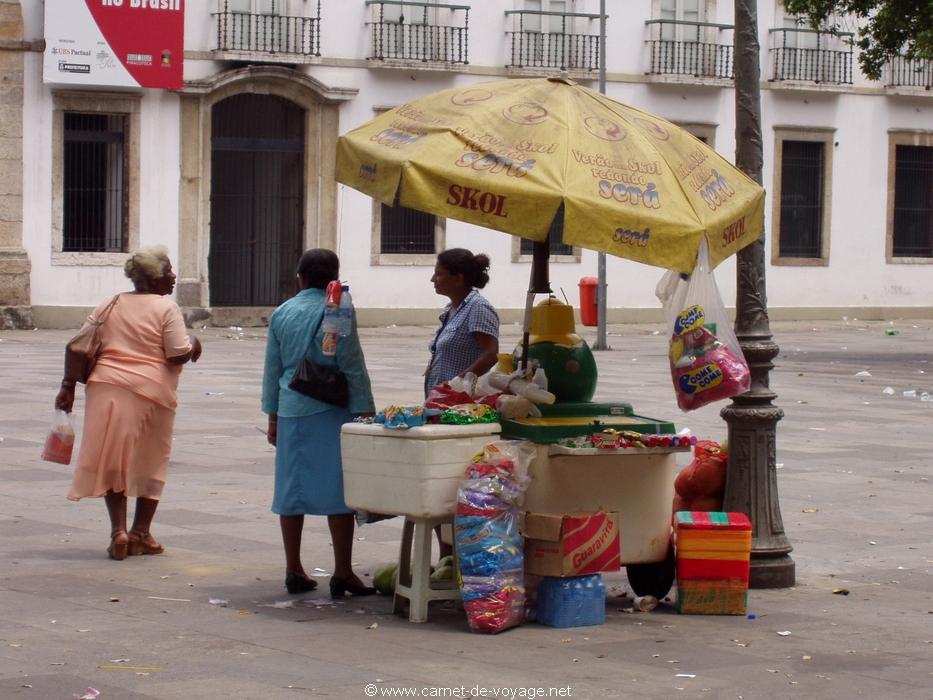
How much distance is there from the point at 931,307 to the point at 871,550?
2878 cm

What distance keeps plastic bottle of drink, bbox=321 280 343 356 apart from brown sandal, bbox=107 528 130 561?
1.70 meters

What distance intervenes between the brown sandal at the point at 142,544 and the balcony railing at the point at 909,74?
96.3 ft

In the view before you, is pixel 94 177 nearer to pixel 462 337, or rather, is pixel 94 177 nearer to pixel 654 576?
pixel 462 337

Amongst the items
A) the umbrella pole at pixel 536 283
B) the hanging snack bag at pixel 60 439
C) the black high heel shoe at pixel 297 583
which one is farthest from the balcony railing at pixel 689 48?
the black high heel shoe at pixel 297 583

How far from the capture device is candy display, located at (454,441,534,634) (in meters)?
7.30

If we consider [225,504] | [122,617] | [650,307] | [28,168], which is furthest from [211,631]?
[650,307]

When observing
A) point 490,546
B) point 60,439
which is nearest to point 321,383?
point 490,546

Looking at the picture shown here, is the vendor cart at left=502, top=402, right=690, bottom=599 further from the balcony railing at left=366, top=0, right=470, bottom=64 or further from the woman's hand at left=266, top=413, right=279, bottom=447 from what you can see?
the balcony railing at left=366, top=0, right=470, bottom=64

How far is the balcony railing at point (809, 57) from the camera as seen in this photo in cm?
3481

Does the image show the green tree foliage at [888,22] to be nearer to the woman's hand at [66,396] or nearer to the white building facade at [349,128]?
the white building facade at [349,128]

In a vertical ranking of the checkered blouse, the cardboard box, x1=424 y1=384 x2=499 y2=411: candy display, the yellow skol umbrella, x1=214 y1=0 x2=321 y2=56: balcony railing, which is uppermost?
x1=214 y1=0 x2=321 y2=56: balcony railing

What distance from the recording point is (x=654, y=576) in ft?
27.0

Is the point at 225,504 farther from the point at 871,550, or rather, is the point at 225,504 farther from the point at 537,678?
the point at 537,678

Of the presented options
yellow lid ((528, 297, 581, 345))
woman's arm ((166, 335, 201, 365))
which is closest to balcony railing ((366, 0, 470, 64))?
woman's arm ((166, 335, 201, 365))
